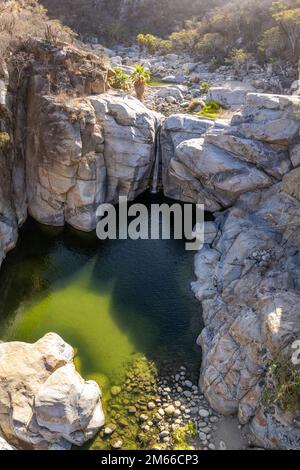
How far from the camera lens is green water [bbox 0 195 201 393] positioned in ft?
63.3

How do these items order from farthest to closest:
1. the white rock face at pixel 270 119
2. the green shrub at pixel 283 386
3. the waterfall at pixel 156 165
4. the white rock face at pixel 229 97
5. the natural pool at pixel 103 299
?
the white rock face at pixel 229 97 < the waterfall at pixel 156 165 < the white rock face at pixel 270 119 < the natural pool at pixel 103 299 < the green shrub at pixel 283 386

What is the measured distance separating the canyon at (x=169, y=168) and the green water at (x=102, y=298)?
1164mm

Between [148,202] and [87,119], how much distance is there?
28.5 feet

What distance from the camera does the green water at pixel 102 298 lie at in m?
19.3

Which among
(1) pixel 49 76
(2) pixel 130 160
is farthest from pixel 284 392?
(1) pixel 49 76

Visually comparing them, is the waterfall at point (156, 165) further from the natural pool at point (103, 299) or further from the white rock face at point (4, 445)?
the white rock face at point (4, 445)

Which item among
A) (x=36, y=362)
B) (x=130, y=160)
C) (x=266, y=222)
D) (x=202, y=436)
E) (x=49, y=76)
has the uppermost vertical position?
(x=49, y=76)

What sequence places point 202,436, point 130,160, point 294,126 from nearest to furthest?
1. point 202,436
2. point 294,126
3. point 130,160

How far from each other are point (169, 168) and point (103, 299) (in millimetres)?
13411

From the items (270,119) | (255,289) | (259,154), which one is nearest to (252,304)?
(255,289)

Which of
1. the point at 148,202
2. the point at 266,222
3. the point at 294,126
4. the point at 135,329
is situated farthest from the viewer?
the point at 148,202

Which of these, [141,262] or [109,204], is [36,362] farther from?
[109,204]

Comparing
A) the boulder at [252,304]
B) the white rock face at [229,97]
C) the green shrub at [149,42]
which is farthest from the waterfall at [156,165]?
the green shrub at [149,42]

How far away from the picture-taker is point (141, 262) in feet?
83.1
